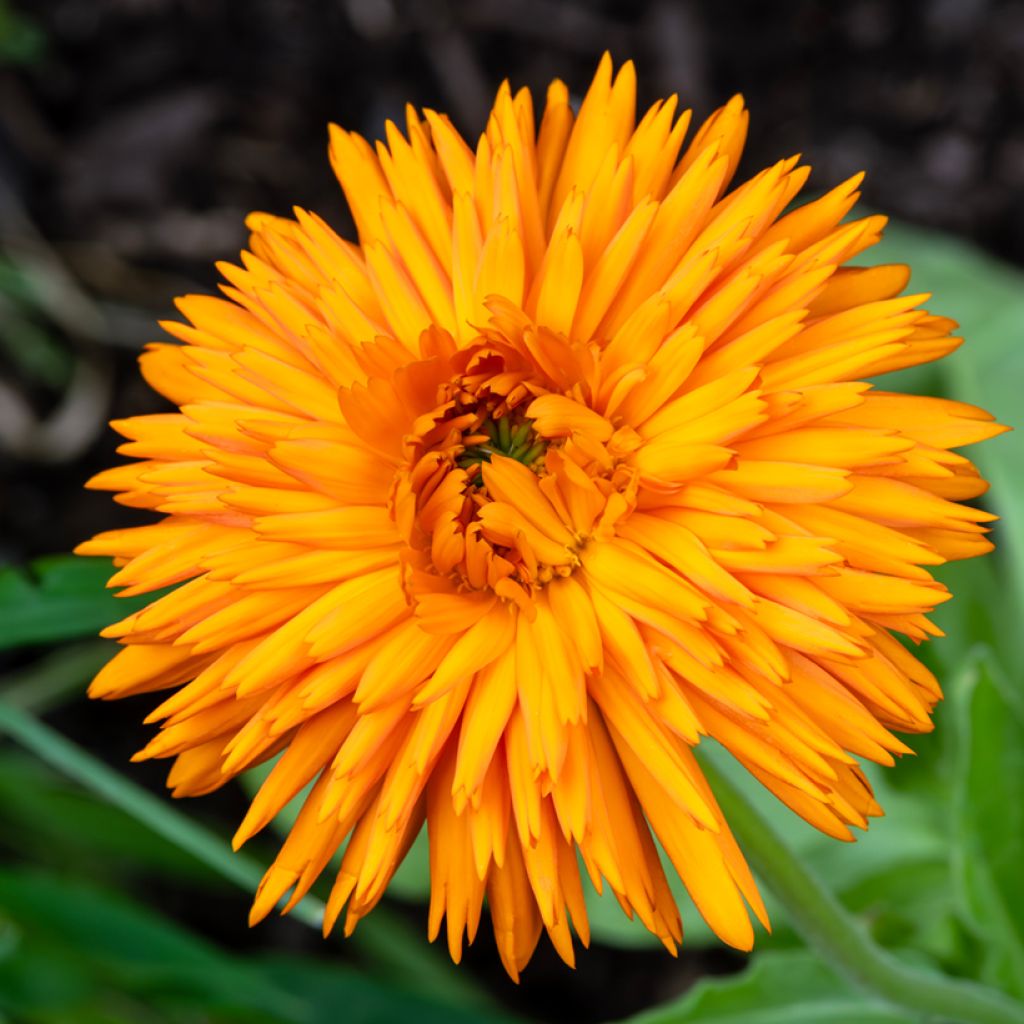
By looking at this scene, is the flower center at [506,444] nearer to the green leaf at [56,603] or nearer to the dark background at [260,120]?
the green leaf at [56,603]

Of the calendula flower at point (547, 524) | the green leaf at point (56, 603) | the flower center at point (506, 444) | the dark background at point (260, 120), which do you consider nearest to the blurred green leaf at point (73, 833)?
the dark background at point (260, 120)

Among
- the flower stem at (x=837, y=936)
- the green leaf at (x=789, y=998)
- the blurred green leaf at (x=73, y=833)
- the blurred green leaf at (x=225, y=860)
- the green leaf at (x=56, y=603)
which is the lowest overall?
the blurred green leaf at (x=73, y=833)

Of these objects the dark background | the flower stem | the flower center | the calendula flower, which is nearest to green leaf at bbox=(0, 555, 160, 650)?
the calendula flower

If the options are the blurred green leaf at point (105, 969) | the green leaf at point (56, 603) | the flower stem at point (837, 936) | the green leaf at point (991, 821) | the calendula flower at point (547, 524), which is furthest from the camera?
the blurred green leaf at point (105, 969)

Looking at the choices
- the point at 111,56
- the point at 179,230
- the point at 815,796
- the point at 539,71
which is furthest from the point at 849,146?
the point at 815,796

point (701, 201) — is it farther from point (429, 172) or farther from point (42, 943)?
point (42, 943)

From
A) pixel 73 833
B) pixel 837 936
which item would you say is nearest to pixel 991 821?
pixel 837 936
